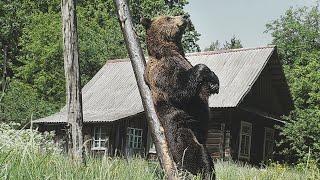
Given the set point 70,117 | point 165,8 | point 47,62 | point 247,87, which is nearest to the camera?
point 70,117

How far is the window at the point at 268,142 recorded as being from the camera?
2575 centimetres

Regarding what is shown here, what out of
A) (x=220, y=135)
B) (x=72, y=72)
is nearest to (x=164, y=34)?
(x=72, y=72)

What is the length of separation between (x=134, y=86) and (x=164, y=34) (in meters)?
20.4

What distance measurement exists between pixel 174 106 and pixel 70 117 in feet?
7.83

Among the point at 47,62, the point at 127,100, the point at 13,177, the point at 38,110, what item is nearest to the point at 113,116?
the point at 127,100

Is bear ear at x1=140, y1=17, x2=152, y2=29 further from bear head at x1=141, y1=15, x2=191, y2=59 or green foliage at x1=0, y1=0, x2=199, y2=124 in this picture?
green foliage at x1=0, y1=0, x2=199, y2=124

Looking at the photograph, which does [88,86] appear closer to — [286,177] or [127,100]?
[127,100]

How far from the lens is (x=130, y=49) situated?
5660 mm

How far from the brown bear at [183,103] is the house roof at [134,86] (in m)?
15.7

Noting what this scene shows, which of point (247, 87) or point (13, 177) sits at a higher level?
point (247, 87)

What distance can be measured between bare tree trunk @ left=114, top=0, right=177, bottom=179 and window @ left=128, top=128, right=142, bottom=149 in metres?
18.4

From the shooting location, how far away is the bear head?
600cm

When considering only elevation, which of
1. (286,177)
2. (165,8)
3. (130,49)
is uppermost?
(165,8)

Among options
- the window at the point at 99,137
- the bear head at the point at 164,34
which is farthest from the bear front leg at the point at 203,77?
the window at the point at 99,137
